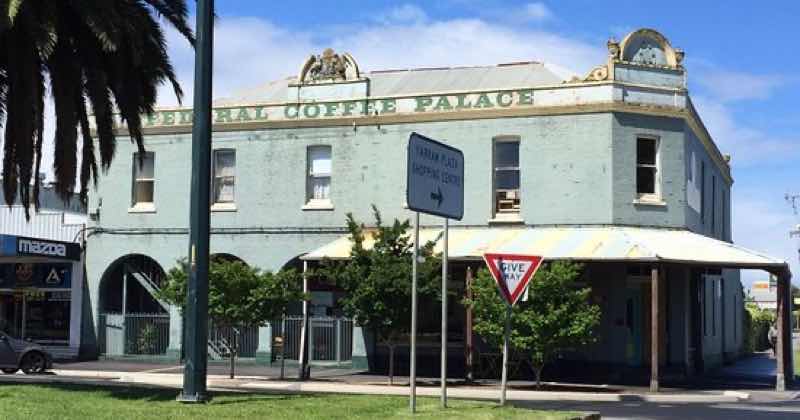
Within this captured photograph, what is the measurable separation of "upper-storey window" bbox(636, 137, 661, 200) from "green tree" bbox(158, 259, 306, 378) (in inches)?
379

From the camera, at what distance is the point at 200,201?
15.2m

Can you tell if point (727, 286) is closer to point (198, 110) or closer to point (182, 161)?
point (182, 161)

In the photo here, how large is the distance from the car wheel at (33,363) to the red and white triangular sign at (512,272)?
16953 millimetres

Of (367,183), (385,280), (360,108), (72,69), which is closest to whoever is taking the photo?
(72,69)

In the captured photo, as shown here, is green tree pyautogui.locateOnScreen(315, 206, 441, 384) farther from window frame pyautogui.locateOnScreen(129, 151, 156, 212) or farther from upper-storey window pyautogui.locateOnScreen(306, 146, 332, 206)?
Answer: window frame pyautogui.locateOnScreen(129, 151, 156, 212)

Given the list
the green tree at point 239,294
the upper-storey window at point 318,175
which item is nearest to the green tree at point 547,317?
the green tree at point 239,294

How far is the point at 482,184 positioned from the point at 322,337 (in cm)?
691

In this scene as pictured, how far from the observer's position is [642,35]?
2838 centimetres

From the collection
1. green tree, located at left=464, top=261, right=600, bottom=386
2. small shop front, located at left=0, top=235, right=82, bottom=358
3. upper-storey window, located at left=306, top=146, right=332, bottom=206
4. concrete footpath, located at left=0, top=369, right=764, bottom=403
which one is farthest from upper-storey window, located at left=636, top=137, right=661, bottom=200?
small shop front, located at left=0, top=235, right=82, bottom=358

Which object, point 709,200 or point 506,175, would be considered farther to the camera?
point 709,200

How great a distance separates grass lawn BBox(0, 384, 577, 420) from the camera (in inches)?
502

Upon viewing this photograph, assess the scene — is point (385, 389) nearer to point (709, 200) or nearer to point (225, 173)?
point (225, 173)

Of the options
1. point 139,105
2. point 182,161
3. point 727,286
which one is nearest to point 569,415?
point 139,105

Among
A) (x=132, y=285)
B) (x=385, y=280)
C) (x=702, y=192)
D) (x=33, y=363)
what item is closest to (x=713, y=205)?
(x=702, y=192)
